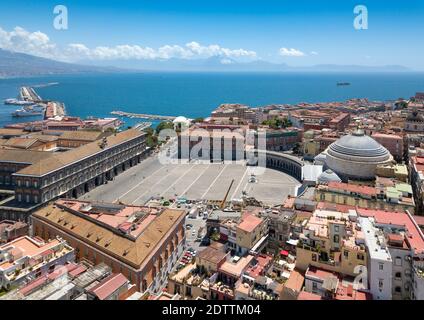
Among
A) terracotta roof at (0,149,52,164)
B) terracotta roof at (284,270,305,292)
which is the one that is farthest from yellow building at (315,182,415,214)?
terracotta roof at (0,149,52,164)

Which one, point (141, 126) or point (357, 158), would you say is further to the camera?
point (141, 126)

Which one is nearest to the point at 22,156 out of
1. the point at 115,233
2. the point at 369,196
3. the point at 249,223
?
the point at 115,233

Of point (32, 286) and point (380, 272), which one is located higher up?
point (380, 272)

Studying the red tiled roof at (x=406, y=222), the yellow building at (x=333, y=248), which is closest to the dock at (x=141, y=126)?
the red tiled roof at (x=406, y=222)

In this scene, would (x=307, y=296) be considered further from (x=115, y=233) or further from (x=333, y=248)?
(x=115, y=233)

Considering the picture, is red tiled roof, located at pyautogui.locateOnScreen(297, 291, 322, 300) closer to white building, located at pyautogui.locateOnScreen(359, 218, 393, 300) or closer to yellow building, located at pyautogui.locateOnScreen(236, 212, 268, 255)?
white building, located at pyautogui.locateOnScreen(359, 218, 393, 300)

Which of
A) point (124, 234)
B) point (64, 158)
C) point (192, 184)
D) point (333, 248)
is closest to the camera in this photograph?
point (333, 248)

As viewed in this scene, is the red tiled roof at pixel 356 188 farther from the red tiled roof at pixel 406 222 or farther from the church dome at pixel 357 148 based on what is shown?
the church dome at pixel 357 148
